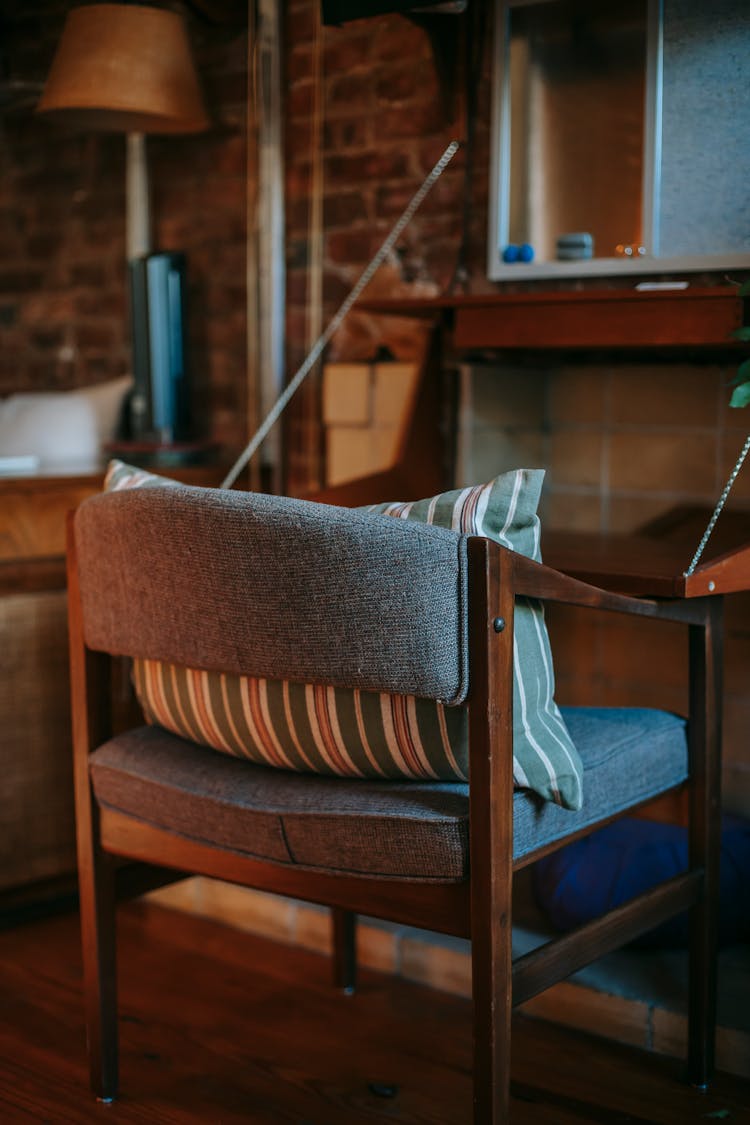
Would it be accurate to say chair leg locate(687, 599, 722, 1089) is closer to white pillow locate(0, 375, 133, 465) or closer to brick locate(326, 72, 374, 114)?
brick locate(326, 72, 374, 114)

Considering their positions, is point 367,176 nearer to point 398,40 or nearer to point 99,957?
point 398,40

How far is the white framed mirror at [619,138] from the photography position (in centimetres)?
239

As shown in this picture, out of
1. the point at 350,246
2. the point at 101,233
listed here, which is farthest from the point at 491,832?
the point at 101,233

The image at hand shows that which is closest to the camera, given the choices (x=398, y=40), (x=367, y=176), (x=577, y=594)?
(x=577, y=594)

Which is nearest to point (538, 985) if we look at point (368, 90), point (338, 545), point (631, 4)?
point (338, 545)

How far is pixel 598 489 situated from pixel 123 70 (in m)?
1.43

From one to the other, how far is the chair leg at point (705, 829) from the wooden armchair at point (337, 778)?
5 cm

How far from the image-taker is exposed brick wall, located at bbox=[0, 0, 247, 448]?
3.31 metres

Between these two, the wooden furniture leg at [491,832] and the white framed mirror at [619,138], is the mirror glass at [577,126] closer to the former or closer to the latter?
the white framed mirror at [619,138]

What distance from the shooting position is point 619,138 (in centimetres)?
253

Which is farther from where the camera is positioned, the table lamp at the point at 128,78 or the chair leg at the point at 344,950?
the table lamp at the point at 128,78

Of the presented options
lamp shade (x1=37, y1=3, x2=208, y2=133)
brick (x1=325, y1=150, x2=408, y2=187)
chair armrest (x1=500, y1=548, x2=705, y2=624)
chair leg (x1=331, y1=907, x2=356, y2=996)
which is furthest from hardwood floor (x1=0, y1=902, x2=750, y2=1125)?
lamp shade (x1=37, y1=3, x2=208, y2=133)

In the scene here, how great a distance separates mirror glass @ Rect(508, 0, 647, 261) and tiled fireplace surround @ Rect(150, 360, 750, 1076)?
0.92 ft

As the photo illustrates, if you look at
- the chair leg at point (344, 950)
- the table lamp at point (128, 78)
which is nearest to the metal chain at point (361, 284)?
the table lamp at point (128, 78)
